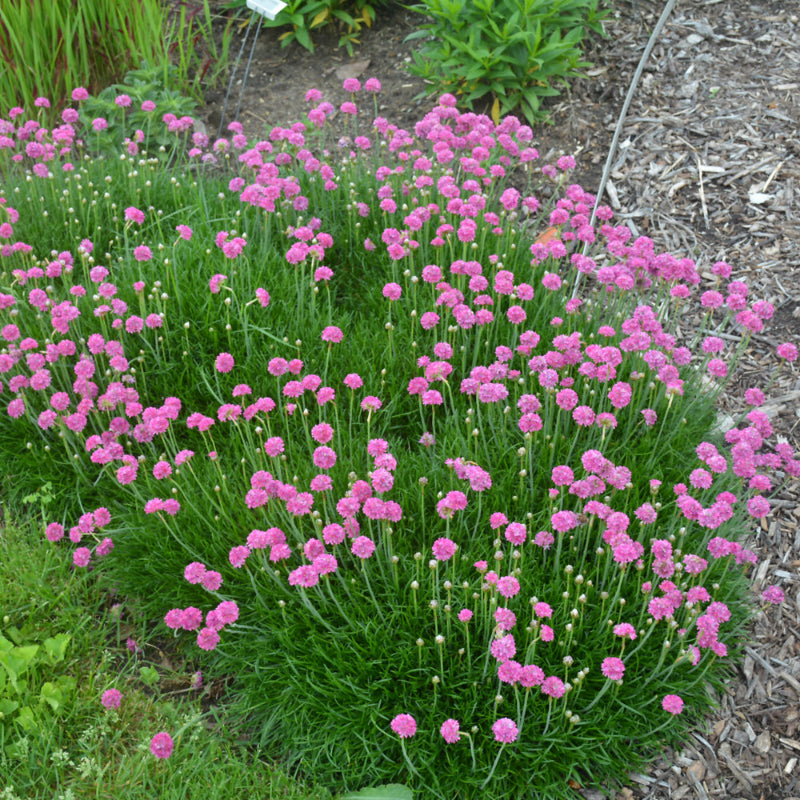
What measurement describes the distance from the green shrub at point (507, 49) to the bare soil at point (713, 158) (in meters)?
0.29

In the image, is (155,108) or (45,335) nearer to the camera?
(45,335)

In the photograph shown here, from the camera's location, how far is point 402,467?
3475 mm

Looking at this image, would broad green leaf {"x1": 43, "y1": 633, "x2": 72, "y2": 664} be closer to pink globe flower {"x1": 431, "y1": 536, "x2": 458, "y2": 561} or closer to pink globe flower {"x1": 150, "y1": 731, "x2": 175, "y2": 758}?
pink globe flower {"x1": 150, "y1": 731, "x2": 175, "y2": 758}

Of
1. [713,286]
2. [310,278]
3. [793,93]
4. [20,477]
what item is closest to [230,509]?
[20,477]

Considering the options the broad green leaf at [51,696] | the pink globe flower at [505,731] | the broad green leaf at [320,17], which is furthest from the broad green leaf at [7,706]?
the broad green leaf at [320,17]

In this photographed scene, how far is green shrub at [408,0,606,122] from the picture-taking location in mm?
5512

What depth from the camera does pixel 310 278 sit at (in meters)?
4.48

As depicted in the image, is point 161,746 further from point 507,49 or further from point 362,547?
point 507,49

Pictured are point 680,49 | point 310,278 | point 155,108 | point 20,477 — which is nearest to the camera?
point 20,477

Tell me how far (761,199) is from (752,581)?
8.98ft

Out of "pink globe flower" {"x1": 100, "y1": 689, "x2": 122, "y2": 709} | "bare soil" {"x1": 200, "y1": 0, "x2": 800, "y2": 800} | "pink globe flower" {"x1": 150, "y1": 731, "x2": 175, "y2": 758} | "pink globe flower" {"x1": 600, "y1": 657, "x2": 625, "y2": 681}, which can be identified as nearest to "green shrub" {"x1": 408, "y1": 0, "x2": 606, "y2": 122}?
"bare soil" {"x1": 200, "y1": 0, "x2": 800, "y2": 800}

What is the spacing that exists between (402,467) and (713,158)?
344 centimetres

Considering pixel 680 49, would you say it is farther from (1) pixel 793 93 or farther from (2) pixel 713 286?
(2) pixel 713 286

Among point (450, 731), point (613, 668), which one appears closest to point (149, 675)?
point (450, 731)
